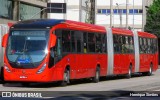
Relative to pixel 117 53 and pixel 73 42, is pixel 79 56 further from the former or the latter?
pixel 117 53

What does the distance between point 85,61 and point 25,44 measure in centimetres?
456

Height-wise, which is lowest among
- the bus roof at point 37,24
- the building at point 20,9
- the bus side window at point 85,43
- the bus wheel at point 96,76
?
the bus wheel at point 96,76

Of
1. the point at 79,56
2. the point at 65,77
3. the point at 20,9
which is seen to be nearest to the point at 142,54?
the point at 79,56

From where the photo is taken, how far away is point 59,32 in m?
24.3

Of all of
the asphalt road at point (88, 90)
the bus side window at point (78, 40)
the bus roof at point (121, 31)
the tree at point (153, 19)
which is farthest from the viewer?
the tree at point (153, 19)

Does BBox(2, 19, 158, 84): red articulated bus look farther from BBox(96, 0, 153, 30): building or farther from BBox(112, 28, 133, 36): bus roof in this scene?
BBox(96, 0, 153, 30): building

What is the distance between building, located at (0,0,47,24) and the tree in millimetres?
37821

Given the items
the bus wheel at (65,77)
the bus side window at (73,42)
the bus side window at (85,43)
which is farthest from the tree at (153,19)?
the bus wheel at (65,77)

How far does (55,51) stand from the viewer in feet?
78.3

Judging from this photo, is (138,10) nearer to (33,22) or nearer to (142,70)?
(142,70)

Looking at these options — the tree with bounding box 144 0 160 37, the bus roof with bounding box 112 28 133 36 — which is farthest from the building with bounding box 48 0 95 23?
the bus roof with bounding box 112 28 133 36

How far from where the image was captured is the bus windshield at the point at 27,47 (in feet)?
76.8

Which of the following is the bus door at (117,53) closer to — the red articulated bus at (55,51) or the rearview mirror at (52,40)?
the red articulated bus at (55,51)

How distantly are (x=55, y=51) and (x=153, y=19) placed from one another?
78879 millimetres
